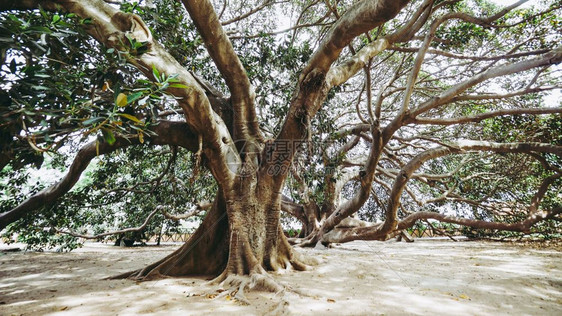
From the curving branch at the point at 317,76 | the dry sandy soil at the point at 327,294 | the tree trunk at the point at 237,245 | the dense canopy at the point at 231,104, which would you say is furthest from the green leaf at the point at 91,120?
the tree trunk at the point at 237,245

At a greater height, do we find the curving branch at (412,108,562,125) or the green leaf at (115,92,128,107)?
the curving branch at (412,108,562,125)

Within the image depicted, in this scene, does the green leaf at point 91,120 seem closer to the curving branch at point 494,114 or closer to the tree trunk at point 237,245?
the tree trunk at point 237,245

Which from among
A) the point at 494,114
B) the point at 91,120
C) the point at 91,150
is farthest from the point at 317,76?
the point at 91,150

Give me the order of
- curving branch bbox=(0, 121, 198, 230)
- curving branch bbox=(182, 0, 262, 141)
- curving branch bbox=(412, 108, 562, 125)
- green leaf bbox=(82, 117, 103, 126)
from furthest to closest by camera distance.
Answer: curving branch bbox=(412, 108, 562, 125) → curving branch bbox=(0, 121, 198, 230) → curving branch bbox=(182, 0, 262, 141) → green leaf bbox=(82, 117, 103, 126)

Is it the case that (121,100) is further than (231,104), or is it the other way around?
(231,104)

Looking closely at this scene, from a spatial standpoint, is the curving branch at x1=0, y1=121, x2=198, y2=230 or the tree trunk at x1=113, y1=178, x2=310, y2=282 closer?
the tree trunk at x1=113, y1=178, x2=310, y2=282

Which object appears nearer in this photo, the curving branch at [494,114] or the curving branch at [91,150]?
the curving branch at [91,150]

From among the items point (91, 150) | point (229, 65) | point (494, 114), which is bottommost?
point (91, 150)

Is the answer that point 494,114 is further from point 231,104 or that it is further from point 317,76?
point 231,104

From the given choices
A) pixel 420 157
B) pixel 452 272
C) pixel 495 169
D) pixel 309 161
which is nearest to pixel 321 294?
pixel 309 161

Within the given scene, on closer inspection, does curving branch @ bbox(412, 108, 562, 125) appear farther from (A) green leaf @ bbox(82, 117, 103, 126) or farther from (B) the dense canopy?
(A) green leaf @ bbox(82, 117, 103, 126)

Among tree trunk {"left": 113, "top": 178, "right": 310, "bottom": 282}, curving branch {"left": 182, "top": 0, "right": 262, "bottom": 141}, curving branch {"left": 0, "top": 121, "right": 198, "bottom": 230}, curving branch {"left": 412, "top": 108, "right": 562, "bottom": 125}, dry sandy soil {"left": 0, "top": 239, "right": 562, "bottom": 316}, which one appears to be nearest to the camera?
dry sandy soil {"left": 0, "top": 239, "right": 562, "bottom": 316}

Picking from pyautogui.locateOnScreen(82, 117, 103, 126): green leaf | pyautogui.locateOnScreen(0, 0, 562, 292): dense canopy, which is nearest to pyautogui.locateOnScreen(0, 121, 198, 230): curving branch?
pyautogui.locateOnScreen(0, 0, 562, 292): dense canopy

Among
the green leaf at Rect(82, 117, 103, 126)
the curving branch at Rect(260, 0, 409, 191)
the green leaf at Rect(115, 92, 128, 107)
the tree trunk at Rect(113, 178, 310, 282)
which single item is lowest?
the tree trunk at Rect(113, 178, 310, 282)
